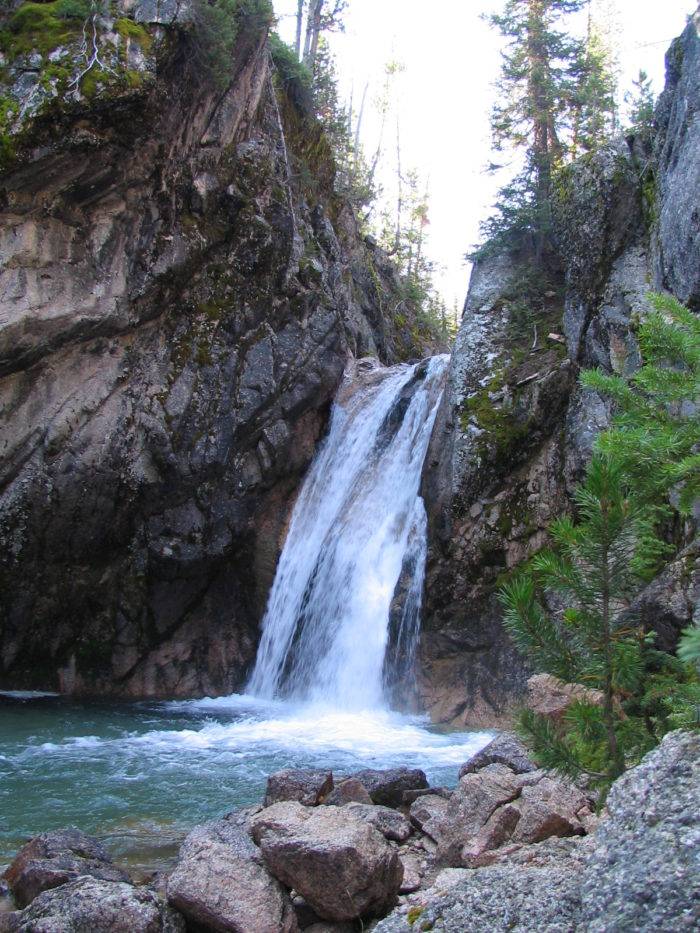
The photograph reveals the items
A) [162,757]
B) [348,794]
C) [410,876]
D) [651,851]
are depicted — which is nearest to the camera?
[651,851]

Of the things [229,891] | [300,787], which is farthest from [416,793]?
[229,891]

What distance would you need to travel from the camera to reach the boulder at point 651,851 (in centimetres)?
195

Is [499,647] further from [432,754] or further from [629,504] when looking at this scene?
[629,504]

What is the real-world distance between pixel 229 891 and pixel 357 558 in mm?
10118

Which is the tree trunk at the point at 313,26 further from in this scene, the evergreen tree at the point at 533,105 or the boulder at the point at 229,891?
the boulder at the point at 229,891

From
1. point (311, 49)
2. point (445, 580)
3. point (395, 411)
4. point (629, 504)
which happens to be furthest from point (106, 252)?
point (311, 49)

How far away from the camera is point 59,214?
12.6 m

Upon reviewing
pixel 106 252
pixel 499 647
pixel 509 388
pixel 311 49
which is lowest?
pixel 499 647

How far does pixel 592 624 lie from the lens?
324 cm

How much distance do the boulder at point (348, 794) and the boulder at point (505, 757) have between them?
3.25 feet

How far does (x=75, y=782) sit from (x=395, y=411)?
10094mm

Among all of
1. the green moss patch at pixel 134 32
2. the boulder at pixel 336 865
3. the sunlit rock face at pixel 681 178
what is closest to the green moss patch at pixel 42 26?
the green moss patch at pixel 134 32

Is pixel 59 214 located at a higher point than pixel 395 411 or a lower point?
higher

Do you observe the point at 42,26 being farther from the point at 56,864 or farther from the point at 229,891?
the point at 229,891
